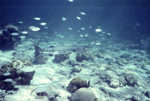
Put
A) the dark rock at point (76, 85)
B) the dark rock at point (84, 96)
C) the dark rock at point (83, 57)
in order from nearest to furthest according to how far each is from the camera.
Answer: the dark rock at point (84, 96) < the dark rock at point (76, 85) < the dark rock at point (83, 57)

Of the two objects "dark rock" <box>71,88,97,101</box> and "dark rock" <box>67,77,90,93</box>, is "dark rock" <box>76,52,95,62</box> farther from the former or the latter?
"dark rock" <box>71,88,97,101</box>

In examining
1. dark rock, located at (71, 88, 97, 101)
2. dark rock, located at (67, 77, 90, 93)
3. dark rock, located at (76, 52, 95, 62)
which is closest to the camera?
dark rock, located at (71, 88, 97, 101)

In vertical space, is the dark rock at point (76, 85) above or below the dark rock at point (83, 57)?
below

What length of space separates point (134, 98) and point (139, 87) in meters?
2.69

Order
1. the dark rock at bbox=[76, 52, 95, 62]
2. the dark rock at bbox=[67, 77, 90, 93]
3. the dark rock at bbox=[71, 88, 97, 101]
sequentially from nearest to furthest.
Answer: the dark rock at bbox=[71, 88, 97, 101]
the dark rock at bbox=[67, 77, 90, 93]
the dark rock at bbox=[76, 52, 95, 62]

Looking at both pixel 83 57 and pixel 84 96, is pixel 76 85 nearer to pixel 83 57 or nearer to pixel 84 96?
pixel 84 96

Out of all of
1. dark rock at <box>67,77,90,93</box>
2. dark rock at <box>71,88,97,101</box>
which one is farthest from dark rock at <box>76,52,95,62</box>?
dark rock at <box>71,88,97,101</box>

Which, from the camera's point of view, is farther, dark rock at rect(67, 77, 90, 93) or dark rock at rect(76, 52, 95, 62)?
dark rock at rect(76, 52, 95, 62)

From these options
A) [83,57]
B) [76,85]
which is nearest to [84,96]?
[76,85]

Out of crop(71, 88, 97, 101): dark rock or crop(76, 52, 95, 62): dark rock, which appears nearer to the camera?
crop(71, 88, 97, 101): dark rock

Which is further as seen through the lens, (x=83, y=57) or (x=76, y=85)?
(x=83, y=57)

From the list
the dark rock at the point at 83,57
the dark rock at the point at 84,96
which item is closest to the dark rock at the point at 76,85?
the dark rock at the point at 84,96

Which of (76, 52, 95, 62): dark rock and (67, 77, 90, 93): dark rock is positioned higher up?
(76, 52, 95, 62): dark rock

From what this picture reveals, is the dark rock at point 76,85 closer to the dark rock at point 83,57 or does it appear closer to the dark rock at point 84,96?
the dark rock at point 84,96
